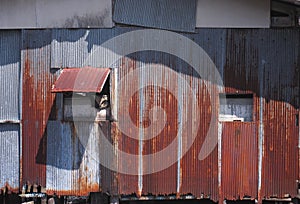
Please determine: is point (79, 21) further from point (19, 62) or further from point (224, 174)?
point (224, 174)

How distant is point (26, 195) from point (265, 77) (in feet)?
21.1

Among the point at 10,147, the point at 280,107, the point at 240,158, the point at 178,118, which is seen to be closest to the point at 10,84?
the point at 10,147

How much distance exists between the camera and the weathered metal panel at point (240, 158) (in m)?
9.61

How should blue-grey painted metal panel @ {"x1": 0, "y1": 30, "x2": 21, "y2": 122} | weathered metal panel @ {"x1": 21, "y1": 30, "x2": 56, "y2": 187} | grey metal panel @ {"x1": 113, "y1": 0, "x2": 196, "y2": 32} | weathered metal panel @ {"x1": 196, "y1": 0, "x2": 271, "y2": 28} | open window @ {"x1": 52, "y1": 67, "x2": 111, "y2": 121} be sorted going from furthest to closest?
blue-grey painted metal panel @ {"x1": 0, "y1": 30, "x2": 21, "y2": 122}
weathered metal panel @ {"x1": 21, "y1": 30, "x2": 56, "y2": 187}
grey metal panel @ {"x1": 113, "y1": 0, "x2": 196, "y2": 32}
weathered metal panel @ {"x1": 196, "y1": 0, "x2": 271, "y2": 28}
open window @ {"x1": 52, "y1": 67, "x2": 111, "y2": 121}

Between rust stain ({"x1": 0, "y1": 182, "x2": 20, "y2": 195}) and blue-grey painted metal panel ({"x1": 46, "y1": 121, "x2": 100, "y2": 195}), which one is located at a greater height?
blue-grey painted metal panel ({"x1": 46, "y1": 121, "x2": 100, "y2": 195})

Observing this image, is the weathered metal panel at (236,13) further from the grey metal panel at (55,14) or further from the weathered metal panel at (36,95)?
the weathered metal panel at (36,95)

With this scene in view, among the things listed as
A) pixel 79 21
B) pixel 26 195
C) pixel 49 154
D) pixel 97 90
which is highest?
pixel 79 21

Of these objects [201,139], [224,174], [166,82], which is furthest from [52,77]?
[224,174]

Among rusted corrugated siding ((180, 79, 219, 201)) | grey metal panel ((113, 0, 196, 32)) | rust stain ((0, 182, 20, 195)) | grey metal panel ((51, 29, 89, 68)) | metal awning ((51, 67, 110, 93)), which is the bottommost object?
rust stain ((0, 182, 20, 195))

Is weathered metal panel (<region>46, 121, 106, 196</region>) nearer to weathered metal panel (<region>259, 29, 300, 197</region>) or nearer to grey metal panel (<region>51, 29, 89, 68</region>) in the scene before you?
grey metal panel (<region>51, 29, 89, 68</region>)

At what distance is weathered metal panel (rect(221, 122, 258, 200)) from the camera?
9609 millimetres

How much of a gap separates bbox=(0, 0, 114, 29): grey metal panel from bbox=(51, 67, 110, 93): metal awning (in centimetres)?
110

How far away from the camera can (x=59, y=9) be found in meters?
9.69

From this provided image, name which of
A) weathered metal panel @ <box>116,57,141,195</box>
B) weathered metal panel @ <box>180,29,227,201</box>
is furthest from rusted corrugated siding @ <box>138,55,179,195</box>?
weathered metal panel @ <box>180,29,227,201</box>
